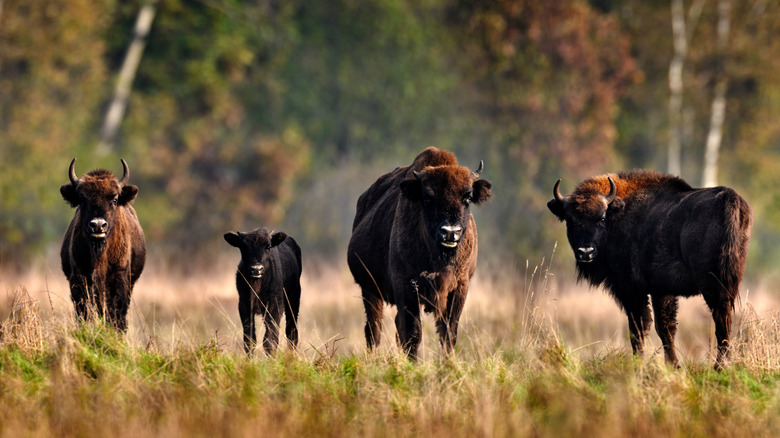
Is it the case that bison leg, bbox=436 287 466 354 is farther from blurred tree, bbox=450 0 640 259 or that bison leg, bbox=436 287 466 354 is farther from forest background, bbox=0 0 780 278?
blurred tree, bbox=450 0 640 259

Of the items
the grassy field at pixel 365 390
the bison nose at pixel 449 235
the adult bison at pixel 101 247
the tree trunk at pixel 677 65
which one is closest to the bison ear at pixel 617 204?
the grassy field at pixel 365 390

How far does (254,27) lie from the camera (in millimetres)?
31875

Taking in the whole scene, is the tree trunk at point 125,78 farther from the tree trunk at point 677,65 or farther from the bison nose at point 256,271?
the bison nose at point 256,271

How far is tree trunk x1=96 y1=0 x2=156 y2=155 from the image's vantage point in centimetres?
2959

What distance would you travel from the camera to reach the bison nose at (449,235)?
8.90 meters

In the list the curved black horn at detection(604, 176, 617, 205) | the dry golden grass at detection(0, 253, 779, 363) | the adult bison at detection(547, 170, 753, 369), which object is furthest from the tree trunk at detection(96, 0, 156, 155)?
the curved black horn at detection(604, 176, 617, 205)

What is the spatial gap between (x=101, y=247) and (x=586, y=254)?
477 centimetres

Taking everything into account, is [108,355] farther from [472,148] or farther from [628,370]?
[472,148]

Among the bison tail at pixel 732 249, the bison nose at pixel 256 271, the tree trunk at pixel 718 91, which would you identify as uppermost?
the tree trunk at pixel 718 91

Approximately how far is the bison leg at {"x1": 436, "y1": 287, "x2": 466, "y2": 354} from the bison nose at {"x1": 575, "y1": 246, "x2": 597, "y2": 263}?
1460 mm

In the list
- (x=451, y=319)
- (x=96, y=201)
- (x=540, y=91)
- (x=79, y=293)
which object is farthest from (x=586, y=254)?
(x=540, y=91)

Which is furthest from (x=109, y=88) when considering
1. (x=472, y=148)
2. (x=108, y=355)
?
(x=108, y=355)

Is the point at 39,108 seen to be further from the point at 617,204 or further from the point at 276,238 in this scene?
the point at 617,204

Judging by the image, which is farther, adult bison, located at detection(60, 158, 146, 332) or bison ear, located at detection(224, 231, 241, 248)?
bison ear, located at detection(224, 231, 241, 248)
